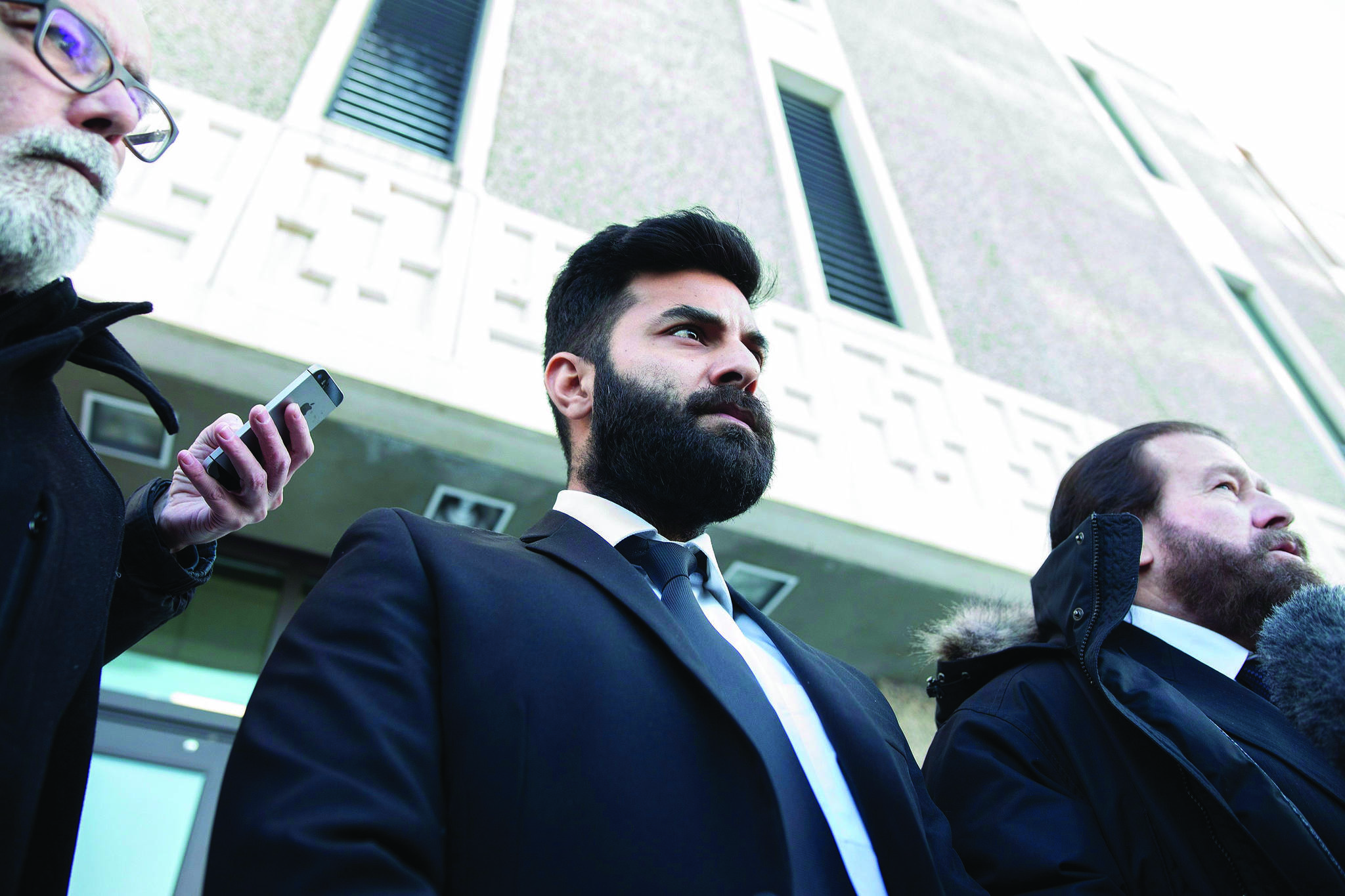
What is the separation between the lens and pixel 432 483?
130 inches

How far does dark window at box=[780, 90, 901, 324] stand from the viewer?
202 inches

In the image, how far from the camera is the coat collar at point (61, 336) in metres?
1.17

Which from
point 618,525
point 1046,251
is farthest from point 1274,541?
point 1046,251

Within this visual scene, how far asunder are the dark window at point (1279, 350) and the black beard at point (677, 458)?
6.82 metres

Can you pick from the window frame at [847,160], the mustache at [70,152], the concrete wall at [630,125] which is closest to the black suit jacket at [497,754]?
the mustache at [70,152]

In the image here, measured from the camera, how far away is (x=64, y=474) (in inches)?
48.0

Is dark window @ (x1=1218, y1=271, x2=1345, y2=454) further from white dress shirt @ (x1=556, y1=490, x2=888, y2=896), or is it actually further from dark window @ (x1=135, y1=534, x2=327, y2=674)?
dark window @ (x1=135, y1=534, x2=327, y2=674)

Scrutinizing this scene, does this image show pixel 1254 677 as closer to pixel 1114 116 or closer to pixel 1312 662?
pixel 1312 662

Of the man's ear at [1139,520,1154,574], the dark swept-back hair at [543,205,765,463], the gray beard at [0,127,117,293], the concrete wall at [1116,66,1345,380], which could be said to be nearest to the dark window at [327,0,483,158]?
the dark swept-back hair at [543,205,765,463]

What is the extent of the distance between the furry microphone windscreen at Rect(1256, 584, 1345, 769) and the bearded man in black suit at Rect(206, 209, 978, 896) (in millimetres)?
723

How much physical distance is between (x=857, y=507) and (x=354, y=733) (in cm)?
267

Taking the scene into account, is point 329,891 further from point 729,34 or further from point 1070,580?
point 729,34

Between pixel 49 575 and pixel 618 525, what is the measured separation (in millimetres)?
867

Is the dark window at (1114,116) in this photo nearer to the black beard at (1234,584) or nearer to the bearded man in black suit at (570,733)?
the black beard at (1234,584)
